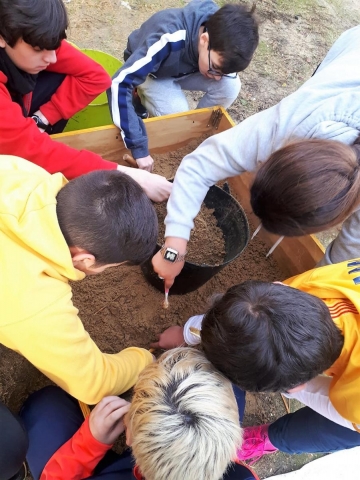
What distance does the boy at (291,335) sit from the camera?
0.78 m

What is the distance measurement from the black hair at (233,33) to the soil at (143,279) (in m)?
0.76

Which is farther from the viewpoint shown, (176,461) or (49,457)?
(49,457)

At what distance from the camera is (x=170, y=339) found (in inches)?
53.7

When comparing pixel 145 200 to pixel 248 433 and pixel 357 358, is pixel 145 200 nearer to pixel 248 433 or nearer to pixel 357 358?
pixel 357 358

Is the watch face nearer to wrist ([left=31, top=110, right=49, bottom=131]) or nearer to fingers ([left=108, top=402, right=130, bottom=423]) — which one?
fingers ([left=108, top=402, right=130, bottom=423])

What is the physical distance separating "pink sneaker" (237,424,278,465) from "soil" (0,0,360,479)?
4.2 inches

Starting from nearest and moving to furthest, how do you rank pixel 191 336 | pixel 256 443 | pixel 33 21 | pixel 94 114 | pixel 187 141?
pixel 33 21 < pixel 191 336 < pixel 256 443 < pixel 94 114 < pixel 187 141

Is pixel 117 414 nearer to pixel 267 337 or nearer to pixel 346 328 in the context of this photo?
pixel 267 337

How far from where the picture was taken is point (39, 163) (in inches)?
50.6

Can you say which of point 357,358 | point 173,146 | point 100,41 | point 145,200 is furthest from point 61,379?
point 100,41

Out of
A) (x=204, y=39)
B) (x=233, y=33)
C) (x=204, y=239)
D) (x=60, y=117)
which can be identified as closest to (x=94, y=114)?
(x=60, y=117)

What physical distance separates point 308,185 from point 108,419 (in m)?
0.71

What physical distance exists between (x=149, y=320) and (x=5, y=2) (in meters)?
1.10

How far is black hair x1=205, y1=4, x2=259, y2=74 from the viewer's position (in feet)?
4.62
